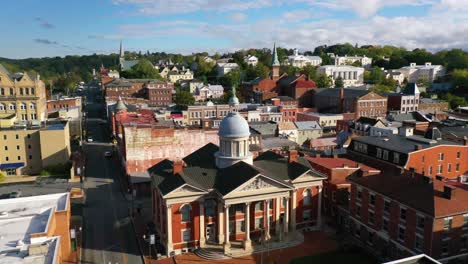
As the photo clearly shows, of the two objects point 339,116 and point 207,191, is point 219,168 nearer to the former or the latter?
point 207,191

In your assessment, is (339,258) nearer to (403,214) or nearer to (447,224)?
(403,214)

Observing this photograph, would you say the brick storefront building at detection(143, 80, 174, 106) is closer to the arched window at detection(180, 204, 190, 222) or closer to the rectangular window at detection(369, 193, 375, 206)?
the arched window at detection(180, 204, 190, 222)

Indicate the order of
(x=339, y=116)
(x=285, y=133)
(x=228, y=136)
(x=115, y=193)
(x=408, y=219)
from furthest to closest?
(x=339, y=116) → (x=285, y=133) → (x=115, y=193) → (x=228, y=136) → (x=408, y=219)

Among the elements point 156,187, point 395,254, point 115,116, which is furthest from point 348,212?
point 115,116

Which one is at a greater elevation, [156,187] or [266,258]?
[156,187]

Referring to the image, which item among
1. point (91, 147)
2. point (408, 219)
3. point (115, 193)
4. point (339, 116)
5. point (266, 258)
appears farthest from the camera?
point (339, 116)

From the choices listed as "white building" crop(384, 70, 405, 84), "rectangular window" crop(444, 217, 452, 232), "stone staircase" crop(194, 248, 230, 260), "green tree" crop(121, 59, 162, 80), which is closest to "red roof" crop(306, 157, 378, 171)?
"rectangular window" crop(444, 217, 452, 232)
